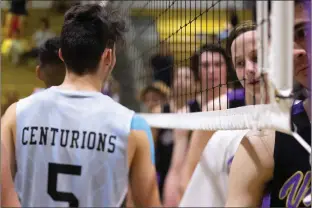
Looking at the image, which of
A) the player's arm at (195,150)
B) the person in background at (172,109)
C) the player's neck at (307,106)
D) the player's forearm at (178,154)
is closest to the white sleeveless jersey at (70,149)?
the player's neck at (307,106)

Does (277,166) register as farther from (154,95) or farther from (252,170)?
(154,95)

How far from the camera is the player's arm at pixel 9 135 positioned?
1074 mm

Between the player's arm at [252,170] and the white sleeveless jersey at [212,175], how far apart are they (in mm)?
278

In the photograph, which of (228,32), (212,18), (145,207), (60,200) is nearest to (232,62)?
(228,32)

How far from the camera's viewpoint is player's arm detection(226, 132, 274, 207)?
3.70ft

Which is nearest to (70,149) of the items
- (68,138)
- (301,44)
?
(68,138)

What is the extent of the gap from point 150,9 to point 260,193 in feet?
2.30

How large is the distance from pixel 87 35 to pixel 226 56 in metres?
0.42

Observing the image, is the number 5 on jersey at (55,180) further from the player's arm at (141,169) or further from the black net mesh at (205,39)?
the black net mesh at (205,39)

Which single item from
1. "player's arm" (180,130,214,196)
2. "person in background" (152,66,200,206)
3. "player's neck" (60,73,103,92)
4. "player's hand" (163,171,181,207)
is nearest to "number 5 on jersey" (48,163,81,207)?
"player's neck" (60,73,103,92)

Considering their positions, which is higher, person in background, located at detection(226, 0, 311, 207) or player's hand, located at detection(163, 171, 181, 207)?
person in background, located at detection(226, 0, 311, 207)

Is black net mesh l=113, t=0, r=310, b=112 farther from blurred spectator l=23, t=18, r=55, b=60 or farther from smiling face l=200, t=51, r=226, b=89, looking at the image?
blurred spectator l=23, t=18, r=55, b=60

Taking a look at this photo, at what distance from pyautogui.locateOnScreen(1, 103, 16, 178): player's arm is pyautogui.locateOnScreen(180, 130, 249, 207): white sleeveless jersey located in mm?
544

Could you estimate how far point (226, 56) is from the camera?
1.39 m
